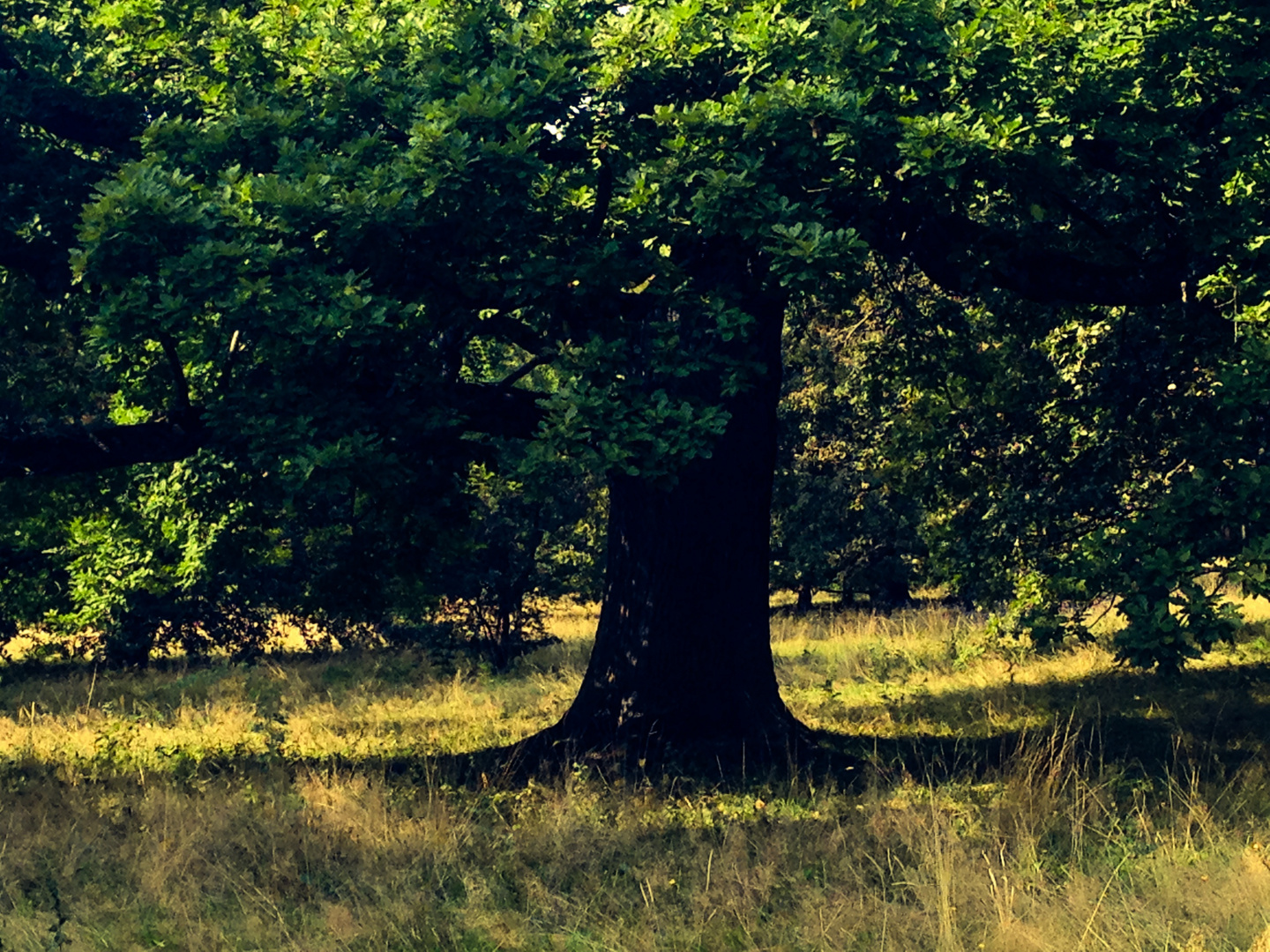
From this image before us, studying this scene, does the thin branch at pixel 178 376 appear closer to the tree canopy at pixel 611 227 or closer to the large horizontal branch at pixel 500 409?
the tree canopy at pixel 611 227

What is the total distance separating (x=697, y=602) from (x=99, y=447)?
5159mm

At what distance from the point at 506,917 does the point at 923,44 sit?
6.09 m

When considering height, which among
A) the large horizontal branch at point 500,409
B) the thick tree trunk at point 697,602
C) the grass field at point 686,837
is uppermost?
the large horizontal branch at point 500,409

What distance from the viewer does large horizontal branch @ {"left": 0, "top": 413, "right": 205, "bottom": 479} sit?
980 cm

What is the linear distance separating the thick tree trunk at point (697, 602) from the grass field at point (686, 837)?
79cm

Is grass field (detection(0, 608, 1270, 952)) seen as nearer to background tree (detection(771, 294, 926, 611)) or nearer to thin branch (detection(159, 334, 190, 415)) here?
thin branch (detection(159, 334, 190, 415))

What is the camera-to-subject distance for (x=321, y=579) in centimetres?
1248

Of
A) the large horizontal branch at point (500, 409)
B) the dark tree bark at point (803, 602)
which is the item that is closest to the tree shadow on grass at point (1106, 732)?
the large horizontal branch at point (500, 409)

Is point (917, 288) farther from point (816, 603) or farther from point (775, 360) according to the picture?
point (816, 603)

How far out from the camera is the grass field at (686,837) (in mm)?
6363

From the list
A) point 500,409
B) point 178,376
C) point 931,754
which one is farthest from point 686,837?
point 178,376

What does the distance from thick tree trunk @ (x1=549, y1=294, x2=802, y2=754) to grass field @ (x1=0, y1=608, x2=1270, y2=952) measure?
79cm

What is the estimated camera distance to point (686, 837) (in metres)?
8.45

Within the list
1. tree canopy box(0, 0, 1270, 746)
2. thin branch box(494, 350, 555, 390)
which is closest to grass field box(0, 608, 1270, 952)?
tree canopy box(0, 0, 1270, 746)
